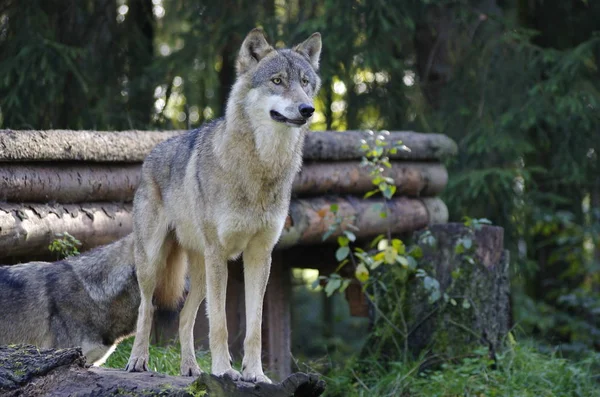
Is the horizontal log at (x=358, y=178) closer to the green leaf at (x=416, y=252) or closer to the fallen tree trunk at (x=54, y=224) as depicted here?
the green leaf at (x=416, y=252)

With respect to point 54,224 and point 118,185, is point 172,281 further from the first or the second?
point 118,185

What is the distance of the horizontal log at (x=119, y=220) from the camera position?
512cm

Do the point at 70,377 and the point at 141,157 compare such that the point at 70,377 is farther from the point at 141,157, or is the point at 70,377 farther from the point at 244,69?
the point at 141,157

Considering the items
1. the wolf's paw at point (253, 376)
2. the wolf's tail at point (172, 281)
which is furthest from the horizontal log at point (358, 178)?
the wolf's paw at point (253, 376)

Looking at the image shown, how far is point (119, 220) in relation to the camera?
6.06 metres

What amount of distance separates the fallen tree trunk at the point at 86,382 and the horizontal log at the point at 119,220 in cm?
156

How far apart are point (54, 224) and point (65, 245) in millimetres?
165

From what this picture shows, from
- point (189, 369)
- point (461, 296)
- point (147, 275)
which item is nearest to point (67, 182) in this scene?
point (147, 275)

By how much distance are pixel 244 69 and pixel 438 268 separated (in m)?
2.80

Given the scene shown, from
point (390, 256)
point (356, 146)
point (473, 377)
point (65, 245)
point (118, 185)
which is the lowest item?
point (473, 377)

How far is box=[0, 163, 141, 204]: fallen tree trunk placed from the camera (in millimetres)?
5199

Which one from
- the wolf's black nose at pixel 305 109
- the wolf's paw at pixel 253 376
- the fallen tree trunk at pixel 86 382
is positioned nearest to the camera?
the fallen tree trunk at pixel 86 382

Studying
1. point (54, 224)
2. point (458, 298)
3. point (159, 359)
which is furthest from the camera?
point (458, 298)

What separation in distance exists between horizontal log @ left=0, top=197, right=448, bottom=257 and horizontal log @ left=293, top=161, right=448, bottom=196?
10 cm
